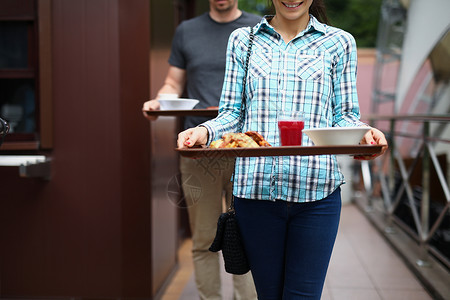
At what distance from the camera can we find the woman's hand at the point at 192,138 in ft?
3.99

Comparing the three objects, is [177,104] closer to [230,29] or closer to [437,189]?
[230,29]

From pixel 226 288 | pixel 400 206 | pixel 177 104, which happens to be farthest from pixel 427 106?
pixel 177 104

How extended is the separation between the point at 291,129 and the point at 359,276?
91.6 inches

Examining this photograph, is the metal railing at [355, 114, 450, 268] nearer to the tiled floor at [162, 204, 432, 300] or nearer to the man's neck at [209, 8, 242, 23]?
the tiled floor at [162, 204, 432, 300]

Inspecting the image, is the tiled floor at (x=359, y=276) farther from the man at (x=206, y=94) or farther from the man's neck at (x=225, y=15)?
the man's neck at (x=225, y=15)

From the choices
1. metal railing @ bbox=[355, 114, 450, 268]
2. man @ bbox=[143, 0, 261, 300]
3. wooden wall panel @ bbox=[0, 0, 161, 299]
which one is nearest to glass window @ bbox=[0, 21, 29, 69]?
wooden wall panel @ bbox=[0, 0, 161, 299]

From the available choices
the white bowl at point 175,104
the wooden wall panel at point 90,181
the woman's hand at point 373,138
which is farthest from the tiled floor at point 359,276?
the woman's hand at point 373,138

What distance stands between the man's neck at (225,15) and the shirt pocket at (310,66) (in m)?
0.94

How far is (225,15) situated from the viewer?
222 centimetres

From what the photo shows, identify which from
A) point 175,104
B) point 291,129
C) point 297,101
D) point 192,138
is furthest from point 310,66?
point 175,104

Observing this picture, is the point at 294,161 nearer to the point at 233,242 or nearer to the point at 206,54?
the point at 233,242

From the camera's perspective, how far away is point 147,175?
2.65 m

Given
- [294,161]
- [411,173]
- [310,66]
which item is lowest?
[411,173]

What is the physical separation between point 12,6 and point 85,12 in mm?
417
